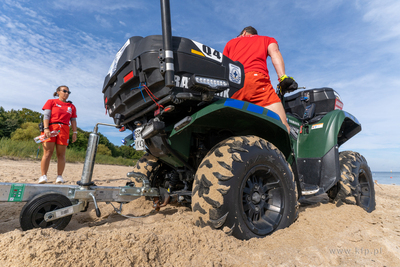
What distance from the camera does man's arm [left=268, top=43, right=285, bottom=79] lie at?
2537 mm

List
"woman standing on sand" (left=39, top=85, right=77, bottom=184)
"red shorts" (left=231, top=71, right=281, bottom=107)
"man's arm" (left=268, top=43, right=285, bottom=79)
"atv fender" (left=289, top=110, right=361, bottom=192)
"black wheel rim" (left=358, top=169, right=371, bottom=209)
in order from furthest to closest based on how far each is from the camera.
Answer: "woman standing on sand" (left=39, top=85, right=77, bottom=184) < "black wheel rim" (left=358, top=169, right=371, bottom=209) < "atv fender" (left=289, top=110, right=361, bottom=192) < "man's arm" (left=268, top=43, right=285, bottom=79) < "red shorts" (left=231, top=71, right=281, bottom=107)

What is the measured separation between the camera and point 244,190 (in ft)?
6.26

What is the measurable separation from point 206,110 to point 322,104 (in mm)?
2815

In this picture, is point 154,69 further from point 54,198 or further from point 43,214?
point 43,214

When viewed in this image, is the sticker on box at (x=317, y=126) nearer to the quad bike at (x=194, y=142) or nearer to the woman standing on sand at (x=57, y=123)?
the quad bike at (x=194, y=142)

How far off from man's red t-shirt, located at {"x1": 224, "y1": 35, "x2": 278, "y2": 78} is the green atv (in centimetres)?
47

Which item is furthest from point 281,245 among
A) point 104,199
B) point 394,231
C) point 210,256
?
point 394,231

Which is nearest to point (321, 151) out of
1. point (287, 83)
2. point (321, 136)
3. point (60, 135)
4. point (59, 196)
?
point (321, 136)

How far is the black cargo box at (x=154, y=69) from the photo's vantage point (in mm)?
1672

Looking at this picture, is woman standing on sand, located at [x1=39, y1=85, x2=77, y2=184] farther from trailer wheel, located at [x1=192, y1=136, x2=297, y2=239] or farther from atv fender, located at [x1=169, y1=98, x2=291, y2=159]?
trailer wheel, located at [x1=192, y1=136, x2=297, y2=239]

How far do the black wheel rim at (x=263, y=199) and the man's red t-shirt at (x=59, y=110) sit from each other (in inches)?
137

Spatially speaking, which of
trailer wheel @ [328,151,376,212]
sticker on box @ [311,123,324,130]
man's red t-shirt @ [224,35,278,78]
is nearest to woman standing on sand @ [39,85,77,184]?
man's red t-shirt @ [224,35,278,78]

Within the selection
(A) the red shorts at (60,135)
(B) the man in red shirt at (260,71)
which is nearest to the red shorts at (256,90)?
(B) the man in red shirt at (260,71)

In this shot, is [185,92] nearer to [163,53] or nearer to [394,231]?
[163,53]
